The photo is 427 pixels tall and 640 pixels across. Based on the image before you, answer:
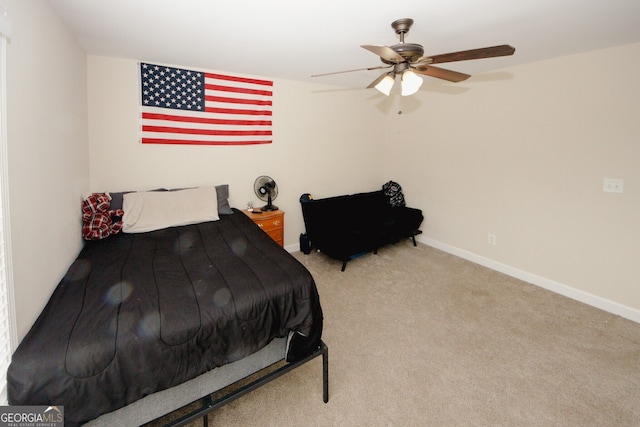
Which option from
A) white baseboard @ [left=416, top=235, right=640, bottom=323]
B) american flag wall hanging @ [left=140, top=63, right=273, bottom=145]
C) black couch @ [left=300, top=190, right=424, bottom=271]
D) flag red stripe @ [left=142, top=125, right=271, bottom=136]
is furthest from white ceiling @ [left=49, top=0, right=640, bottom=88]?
white baseboard @ [left=416, top=235, right=640, bottom=323]

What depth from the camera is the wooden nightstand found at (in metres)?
3.30

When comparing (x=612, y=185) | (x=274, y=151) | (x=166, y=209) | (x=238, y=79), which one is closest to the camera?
(x=612, y=185)

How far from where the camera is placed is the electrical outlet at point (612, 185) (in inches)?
98.7

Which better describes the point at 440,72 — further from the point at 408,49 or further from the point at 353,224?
the point at 353,224

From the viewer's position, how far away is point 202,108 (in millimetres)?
3127

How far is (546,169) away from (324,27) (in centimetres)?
261

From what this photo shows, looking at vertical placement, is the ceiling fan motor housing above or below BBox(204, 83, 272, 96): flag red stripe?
below

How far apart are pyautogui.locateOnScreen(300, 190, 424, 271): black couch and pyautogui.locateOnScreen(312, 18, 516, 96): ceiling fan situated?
5.58ft

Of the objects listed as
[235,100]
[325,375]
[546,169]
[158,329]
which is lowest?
[325,375]

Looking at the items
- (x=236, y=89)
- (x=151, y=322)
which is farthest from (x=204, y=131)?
(x=151, y=322)

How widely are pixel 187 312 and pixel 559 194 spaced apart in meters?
3.46

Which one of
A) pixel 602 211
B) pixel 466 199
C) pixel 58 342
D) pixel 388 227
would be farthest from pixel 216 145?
pixel 602 211

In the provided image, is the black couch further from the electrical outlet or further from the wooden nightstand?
the electrical outlet

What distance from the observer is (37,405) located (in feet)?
3.42
